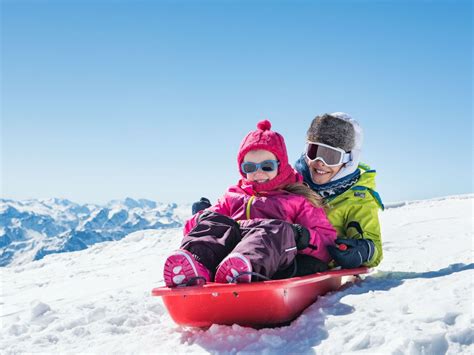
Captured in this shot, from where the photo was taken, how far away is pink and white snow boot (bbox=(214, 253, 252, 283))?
254 centimetres

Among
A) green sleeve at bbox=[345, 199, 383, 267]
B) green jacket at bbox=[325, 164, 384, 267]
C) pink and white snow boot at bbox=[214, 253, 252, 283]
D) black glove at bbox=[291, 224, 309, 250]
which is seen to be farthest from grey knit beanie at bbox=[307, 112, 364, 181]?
pink and white snow boot at bbox=[214, 253, 252, 283]

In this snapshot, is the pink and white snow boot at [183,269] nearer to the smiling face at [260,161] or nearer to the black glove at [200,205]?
the smiling face at [260,161]

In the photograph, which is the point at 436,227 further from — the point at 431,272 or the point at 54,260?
the point at 54,260

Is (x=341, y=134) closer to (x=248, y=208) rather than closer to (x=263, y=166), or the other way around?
(x=263, y=166)

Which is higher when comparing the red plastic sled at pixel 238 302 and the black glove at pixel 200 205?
the black glove at pixel 200 205

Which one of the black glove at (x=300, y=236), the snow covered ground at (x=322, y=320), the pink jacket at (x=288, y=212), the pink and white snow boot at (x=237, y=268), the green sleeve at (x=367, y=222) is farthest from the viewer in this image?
the green sleeve at (x=367, y=222)

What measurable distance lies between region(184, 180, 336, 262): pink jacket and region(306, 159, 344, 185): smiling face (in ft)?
2.50

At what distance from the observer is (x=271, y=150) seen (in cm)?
352

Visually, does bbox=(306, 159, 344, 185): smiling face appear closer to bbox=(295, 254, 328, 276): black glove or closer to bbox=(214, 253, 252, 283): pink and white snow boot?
bbox=(295, 254, 328, 276): black glove

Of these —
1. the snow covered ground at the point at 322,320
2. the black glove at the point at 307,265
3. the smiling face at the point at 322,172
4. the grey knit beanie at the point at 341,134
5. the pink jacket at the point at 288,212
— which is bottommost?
the snow covered ground at the point at 322,320

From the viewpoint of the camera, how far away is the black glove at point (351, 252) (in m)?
3.42

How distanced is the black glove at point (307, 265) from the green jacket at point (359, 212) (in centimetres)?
74

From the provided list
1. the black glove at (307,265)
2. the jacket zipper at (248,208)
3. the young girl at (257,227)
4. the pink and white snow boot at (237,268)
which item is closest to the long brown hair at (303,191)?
the young girl at (257,227)

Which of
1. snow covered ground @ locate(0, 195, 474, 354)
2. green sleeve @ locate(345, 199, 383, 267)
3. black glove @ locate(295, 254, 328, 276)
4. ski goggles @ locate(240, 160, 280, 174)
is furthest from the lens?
green sleeve @ locate(345, 199, 383, 267)
